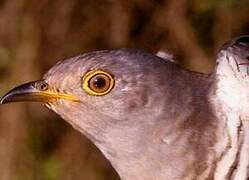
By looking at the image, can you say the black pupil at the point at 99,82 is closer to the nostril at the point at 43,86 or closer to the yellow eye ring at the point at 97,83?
the yellow eye ring at the point at 97,83

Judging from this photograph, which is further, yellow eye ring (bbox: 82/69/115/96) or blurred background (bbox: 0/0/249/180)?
blurred background (bbox: 0/0/249/180)

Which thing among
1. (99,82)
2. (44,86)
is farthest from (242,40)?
(44,86)

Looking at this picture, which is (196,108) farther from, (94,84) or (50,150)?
(50,150)

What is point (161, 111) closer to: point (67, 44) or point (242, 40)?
point (242, 40)

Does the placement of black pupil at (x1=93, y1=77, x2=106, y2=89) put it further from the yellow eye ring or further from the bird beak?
the bird beak

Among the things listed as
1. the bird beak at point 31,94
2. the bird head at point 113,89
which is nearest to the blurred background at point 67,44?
the bird beak at point 31,94

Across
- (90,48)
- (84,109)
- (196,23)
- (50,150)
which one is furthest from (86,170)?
(84,109)

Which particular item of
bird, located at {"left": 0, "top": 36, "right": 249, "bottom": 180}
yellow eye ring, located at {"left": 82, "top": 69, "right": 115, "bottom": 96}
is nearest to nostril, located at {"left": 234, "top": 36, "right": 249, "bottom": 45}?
bird, located at {"left": 0, "top": 36, "right": 249, "bottom": 180}
